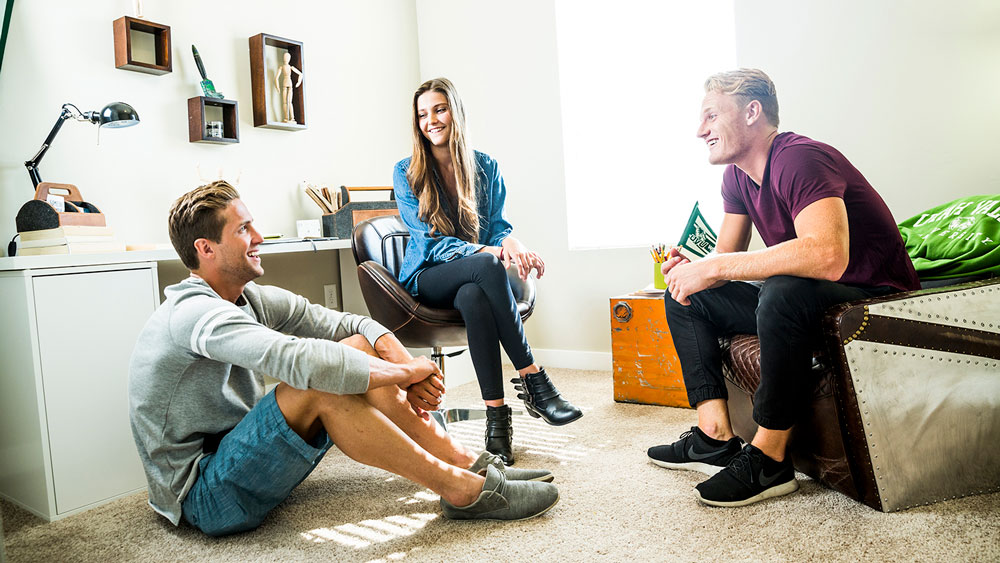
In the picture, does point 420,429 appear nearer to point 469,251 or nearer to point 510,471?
point 510,471

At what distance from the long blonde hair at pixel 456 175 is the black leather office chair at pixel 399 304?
9.2 inches

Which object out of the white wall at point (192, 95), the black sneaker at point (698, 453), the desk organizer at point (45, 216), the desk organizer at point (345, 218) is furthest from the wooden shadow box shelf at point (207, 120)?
the black sneaker at point (698, 453)

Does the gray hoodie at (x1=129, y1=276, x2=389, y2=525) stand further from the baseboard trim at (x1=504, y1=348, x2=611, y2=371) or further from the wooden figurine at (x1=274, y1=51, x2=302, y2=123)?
the baseboard trim at (x1=504, y1=348, x2=611, y2=371)

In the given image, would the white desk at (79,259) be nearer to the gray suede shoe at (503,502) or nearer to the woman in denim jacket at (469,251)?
the woman in denim jacket at (469,251)

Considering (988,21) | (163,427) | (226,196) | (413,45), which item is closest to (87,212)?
(226,196)

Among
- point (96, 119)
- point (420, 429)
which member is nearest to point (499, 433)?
point (420, 429)

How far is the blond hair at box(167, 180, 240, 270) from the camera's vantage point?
1.52 meters

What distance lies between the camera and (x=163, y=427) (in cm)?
148

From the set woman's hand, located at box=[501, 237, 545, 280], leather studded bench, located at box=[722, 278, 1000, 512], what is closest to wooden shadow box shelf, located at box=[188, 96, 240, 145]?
woman's hand, located at box=[501, 237, 545, 280]

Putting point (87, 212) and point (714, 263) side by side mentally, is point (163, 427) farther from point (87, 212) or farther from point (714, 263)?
point (714, 263)

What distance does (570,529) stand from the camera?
1.51m

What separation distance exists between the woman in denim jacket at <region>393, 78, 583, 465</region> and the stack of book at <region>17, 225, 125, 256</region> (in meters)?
0.87

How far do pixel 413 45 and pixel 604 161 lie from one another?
52.8 inches

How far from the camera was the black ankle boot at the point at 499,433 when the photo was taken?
78.4 inches
